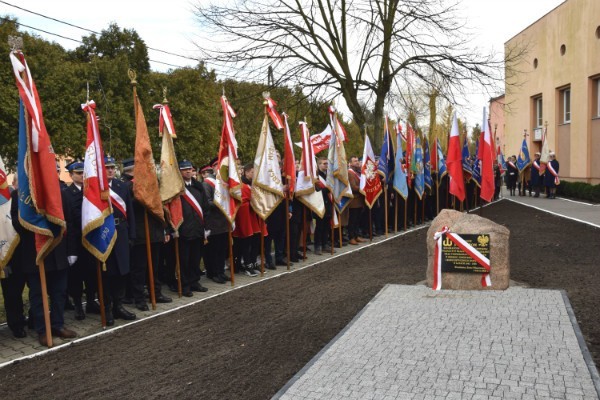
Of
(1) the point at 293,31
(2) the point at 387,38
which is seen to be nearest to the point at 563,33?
(2) the point at 387,38

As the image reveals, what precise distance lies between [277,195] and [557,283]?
4.44 meters

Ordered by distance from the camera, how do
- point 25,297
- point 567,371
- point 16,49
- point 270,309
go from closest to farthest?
point 567,371
point 16,49
point 270,309
point 25,297

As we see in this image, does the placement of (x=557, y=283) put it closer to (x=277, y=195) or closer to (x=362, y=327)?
(x=362, y=327)

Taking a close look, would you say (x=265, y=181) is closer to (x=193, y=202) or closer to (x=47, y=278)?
(x=193, y=202)

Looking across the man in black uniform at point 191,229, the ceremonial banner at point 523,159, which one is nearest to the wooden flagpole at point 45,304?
the man in black uniform at point 191,229

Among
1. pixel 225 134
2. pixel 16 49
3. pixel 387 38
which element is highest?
pixel 387 38

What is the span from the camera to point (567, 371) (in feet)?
14.1

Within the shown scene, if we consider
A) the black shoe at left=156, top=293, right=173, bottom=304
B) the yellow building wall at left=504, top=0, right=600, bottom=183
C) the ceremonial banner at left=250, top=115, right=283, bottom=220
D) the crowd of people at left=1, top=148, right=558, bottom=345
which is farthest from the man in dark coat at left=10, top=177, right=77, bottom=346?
the yellow building wall at left=504, top=0, right=600, bottom=183

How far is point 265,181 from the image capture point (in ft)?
29.7

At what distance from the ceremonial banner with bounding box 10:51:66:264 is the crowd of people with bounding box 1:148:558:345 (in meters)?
0.34

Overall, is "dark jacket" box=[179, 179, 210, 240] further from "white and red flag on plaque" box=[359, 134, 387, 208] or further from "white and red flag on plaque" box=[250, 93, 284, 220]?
"white and red flag on plaque" box=[359, 134, 387, 208]

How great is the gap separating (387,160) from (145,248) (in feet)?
24.6

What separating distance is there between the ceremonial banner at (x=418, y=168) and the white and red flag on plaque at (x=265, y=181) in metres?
5.99

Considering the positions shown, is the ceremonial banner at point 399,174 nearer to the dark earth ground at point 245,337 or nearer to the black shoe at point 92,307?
the dark earth ground at point 245,337
